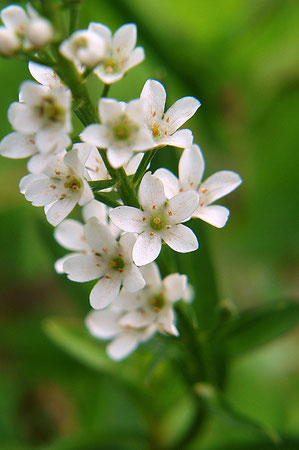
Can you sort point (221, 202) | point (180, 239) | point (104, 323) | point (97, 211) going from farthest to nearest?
point (221, 202)
point (104, 323)
point (97, 211)
point (180, 239)

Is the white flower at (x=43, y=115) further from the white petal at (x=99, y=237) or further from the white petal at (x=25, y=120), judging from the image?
the white petal at (x=99, y=237)

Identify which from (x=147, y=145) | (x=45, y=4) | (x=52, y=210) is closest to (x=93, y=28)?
(x=45, y=4)

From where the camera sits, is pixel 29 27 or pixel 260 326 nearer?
pixel 29 27

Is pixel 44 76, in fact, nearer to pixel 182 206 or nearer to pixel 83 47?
pixel 83 47

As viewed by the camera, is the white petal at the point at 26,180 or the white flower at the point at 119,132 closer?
the white flower at the point at 119,132

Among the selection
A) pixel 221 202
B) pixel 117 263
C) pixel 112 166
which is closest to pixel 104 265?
pixel 117 263

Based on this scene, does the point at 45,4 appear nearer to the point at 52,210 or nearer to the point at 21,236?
the point at 52,210

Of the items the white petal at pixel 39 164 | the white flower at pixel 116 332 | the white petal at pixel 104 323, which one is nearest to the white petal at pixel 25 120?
the white petal at pixel 39 164
